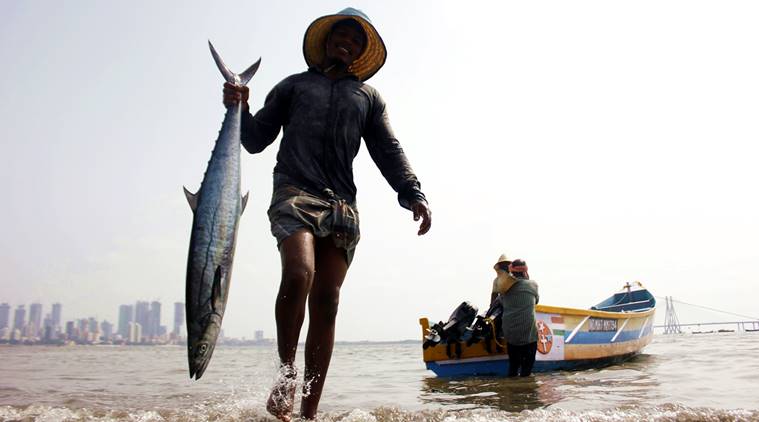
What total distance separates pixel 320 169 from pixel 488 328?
5.96m

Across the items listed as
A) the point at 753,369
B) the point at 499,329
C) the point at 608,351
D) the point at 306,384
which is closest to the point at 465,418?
the point at 306,384

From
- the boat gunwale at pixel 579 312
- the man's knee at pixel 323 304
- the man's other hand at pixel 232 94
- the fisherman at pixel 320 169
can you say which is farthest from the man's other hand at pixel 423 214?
Answer: the boat gunwale at pixel 579 312

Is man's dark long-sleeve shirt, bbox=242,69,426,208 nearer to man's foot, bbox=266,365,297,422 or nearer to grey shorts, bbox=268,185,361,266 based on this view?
grey shorts, bbox=268,185,361,266

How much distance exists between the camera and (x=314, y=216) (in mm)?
2670

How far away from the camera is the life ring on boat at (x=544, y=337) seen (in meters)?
8.28

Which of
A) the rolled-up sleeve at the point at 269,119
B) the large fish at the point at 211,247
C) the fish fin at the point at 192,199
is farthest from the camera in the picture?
the rolled-up sleeve at the point at 269,119

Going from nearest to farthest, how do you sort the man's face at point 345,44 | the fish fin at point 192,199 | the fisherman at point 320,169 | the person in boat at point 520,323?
the fish fin at point 192,199
the fisherman at point 320,169
the man's face at point 345,44
the person in boat at point 520,323

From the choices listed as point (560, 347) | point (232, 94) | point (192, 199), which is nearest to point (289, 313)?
Result: point (192, 199)

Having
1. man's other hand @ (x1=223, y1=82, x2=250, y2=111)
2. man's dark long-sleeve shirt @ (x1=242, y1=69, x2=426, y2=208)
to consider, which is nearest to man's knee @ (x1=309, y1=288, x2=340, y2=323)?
man's dark long-sleeve shirt @ (x1=242, y1=69, x2=426, y2=208)

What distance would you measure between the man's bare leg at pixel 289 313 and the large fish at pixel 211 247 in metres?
0.35

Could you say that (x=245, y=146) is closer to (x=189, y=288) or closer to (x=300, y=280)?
(x=300, y=280)

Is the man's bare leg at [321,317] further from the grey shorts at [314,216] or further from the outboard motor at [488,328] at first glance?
the outboard motor at [488,328]

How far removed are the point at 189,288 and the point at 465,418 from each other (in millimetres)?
1753

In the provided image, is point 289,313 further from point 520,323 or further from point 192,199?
point 520,323
